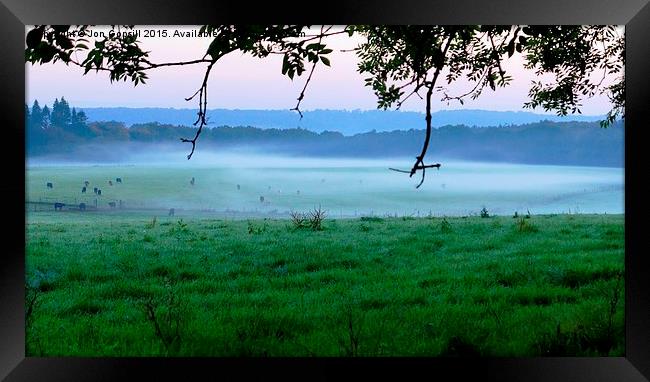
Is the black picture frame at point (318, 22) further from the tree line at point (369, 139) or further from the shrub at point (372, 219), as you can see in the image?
the shrub at point (372, 219)

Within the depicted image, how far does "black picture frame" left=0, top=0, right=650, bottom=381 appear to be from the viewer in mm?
2633

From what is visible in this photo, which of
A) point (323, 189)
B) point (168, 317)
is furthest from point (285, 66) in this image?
point (323, 189)

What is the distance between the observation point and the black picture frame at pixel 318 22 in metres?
2.63

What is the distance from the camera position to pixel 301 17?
2664 mm

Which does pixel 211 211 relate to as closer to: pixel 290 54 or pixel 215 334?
pixel 215 334

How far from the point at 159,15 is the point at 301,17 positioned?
59 centimetres

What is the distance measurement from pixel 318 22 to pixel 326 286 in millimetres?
2680

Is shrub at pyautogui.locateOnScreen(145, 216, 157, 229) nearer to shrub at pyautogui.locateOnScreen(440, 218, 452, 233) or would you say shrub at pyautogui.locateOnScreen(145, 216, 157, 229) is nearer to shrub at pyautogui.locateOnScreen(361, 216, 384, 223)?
shrub at pyautogui.locateOnScreen(361, 216, 384, 223)

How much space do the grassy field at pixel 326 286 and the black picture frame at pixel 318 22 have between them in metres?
0.48

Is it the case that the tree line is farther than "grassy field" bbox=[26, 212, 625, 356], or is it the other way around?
the tree line

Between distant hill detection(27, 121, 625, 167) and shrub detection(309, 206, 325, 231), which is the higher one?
distant hill detection(27, 121, 625, 167)

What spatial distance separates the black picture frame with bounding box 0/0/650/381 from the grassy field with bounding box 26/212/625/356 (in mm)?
484

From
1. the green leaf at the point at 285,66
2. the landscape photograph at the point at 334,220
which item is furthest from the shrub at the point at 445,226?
the green leaf at the point at 285,66

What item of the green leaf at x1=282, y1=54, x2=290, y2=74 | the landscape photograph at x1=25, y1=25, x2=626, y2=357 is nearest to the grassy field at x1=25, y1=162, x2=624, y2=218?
the landscape photograph at x1=25, y1=25, x2=626, y2=357
